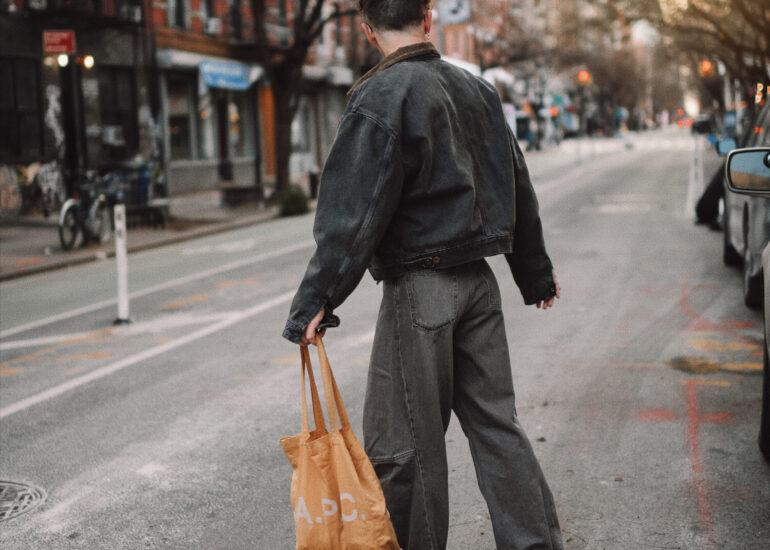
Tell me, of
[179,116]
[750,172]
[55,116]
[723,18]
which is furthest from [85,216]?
[723,18]

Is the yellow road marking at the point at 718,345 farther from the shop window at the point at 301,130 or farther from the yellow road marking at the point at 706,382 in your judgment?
the shop window at the point at 301,130

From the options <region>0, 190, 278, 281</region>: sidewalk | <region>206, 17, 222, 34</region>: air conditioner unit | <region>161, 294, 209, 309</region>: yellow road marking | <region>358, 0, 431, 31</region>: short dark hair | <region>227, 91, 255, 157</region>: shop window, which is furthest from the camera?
<region>227, 91, 255, 157</region>: shop window

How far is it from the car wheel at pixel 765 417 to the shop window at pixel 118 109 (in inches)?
879

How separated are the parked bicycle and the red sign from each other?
2159 mm

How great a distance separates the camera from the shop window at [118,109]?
25.1m

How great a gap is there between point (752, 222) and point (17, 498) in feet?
18.3

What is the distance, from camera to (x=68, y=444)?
5.49m

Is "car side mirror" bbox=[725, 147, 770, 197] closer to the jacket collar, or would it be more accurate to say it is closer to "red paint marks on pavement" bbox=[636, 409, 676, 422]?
the jacket collar

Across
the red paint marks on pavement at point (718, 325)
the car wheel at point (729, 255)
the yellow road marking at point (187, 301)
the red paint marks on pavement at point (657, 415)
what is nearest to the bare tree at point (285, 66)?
the yellow road marking at point (187, 301)

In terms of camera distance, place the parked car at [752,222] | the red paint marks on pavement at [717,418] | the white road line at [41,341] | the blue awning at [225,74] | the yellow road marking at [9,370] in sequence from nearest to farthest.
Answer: the red paint marks on pavement at [717,418]
the parked car at [752,222]
the yellow road marking at [9,370]
the white road line at [41,341]
the blue awning at [225,74]

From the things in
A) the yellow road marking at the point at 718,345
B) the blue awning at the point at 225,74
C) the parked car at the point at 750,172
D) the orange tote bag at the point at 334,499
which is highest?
the blue awning at the point at 225,74

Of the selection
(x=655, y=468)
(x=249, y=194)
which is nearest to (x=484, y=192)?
(x=655, y=468)

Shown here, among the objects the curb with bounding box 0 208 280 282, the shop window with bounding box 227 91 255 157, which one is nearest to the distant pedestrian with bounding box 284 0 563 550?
the curb with bounding box 0 208 280 282

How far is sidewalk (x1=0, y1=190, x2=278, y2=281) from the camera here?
15.0m
